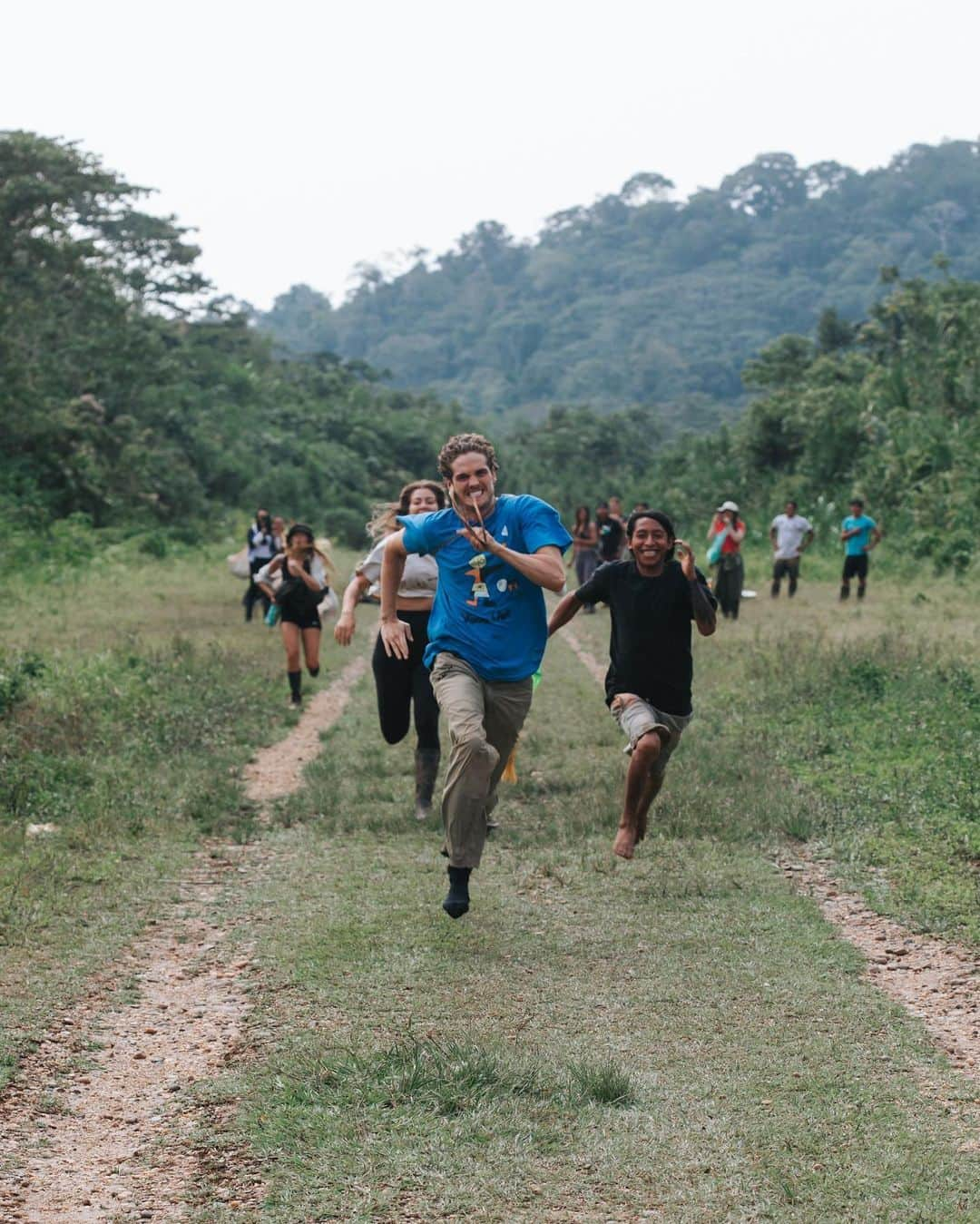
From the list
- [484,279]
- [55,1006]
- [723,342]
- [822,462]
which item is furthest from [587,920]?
[484,279]

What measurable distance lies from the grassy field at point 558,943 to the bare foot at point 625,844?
241 mm

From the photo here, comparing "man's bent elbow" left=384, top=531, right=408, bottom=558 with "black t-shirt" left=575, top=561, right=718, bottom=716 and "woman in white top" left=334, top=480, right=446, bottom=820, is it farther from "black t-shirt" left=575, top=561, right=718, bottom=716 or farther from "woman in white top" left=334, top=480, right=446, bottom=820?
"woman in white top" left=334, top=480, right=446, bottom=820

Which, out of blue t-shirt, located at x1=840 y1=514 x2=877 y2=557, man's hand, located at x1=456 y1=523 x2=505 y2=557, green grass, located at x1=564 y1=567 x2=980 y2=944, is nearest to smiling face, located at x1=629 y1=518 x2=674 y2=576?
man's hand, located at x1=456 y1=523 x2=505 y2=557

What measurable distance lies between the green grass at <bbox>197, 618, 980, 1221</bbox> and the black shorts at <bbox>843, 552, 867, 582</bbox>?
1508 cm

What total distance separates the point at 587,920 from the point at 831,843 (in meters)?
2.07

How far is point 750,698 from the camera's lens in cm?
1355

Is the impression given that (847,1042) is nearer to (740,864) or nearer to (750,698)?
(740,864)

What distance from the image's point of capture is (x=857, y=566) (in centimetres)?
2297

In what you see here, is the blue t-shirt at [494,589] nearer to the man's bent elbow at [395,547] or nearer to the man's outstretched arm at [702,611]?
the man's bent elbow at [395,547]

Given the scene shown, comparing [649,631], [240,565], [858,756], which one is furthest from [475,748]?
[240,565]

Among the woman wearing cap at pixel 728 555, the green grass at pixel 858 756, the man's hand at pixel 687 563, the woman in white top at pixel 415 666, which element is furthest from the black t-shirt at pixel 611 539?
the man's hand at pixel 687 563

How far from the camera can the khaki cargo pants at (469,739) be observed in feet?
21.5

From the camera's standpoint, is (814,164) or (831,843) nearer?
(831,843)

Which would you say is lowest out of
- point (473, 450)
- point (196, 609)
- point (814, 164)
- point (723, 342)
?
point (196, 609)
